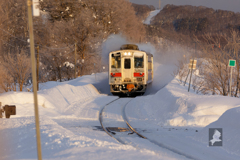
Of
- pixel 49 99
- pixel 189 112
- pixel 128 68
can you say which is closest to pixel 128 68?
pixel 128 68

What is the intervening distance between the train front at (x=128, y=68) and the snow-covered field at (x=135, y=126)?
3807 mm

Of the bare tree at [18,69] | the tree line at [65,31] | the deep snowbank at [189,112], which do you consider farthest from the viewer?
the tree line at [65,31]

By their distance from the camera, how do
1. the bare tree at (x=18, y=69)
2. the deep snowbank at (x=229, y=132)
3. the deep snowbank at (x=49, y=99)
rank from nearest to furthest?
1. the deep snowbank at (x=229, y=132)
2. the deep snowbank at (x=49, y=99)
3. the bare tree at (x=18, y=69)

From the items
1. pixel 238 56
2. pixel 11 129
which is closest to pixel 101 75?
pixel 238 56

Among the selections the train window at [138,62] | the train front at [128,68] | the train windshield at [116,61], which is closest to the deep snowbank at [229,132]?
the train front at [128,68]

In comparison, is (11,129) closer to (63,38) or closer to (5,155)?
(5,155)

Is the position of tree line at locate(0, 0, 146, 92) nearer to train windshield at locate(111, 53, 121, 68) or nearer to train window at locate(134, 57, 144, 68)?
train windshield at locate(111, 53, 121, 68)

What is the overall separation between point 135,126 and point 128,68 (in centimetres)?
998

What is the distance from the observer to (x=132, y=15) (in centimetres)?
4972

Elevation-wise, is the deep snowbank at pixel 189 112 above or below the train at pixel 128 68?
below

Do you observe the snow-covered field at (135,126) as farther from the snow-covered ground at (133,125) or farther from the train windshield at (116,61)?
the train windshield at (116,61)

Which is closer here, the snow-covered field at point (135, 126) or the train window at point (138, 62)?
the snow-covered field at point (135, 126)

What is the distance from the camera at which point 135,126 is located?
34.0 ft

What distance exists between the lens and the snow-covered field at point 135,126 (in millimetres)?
6297
